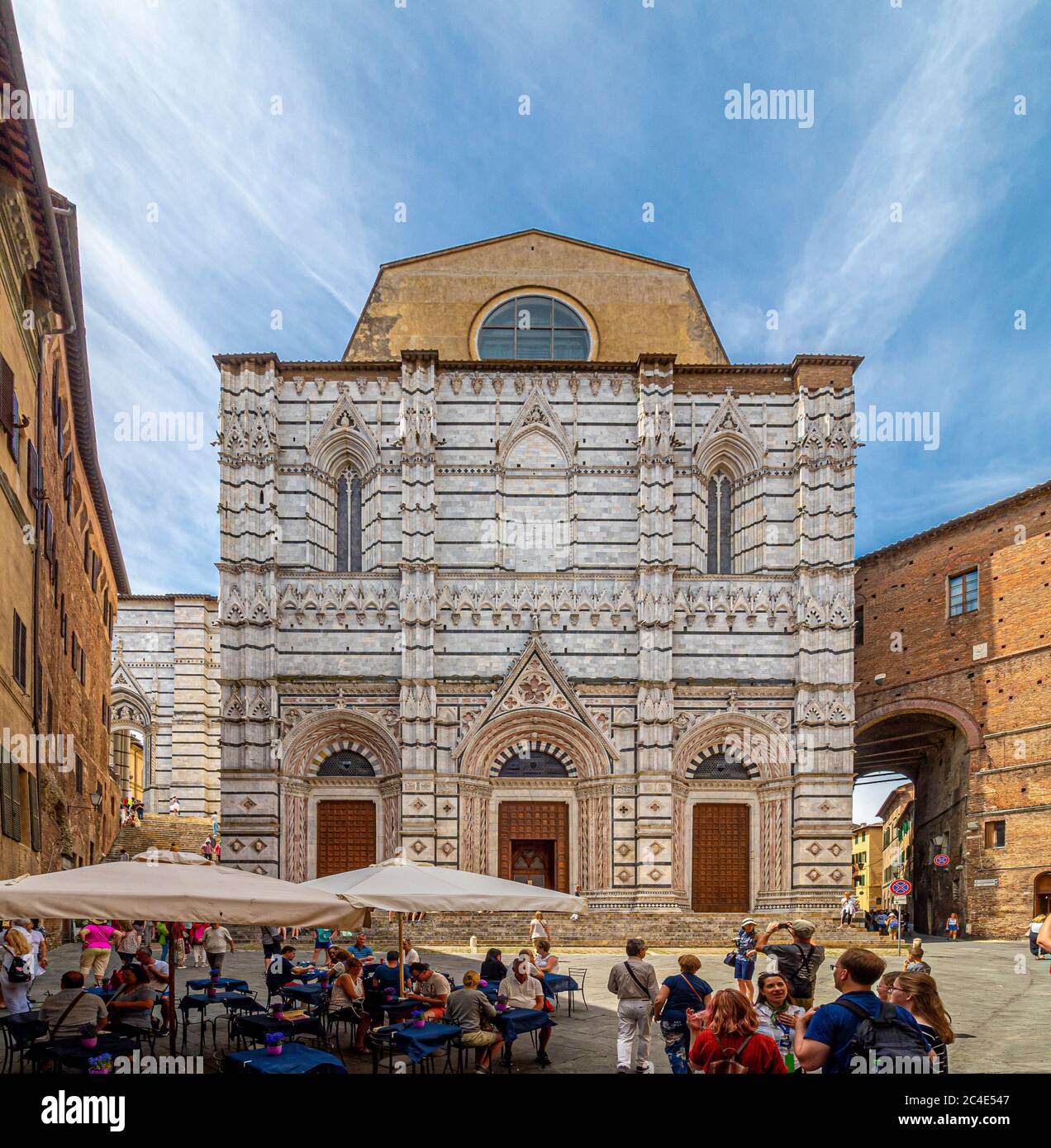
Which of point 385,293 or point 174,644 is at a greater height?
point 385,293

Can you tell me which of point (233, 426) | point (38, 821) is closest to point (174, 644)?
point (233, 426)

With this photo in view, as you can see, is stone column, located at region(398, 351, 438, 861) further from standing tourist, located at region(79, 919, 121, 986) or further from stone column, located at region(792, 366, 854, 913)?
standing tourist, located at region(79, 919, 121, 986)

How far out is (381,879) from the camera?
12.9 m

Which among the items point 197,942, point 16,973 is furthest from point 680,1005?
point 197,942

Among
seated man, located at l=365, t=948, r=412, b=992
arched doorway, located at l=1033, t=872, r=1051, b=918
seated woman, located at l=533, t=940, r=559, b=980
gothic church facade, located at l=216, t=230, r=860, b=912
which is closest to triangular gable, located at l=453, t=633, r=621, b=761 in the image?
gothic church facade, located at l=216, t=230, r=860, b=912

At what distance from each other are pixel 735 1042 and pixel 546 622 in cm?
2456

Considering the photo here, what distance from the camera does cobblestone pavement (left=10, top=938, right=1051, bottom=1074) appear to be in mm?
12336

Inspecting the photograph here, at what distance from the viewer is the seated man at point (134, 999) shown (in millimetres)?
11586

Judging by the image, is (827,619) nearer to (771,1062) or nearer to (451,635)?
(451,635)

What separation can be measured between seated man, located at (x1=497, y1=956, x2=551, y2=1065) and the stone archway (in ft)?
57.0

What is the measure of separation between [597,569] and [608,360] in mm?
6752

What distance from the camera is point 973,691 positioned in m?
32.7
